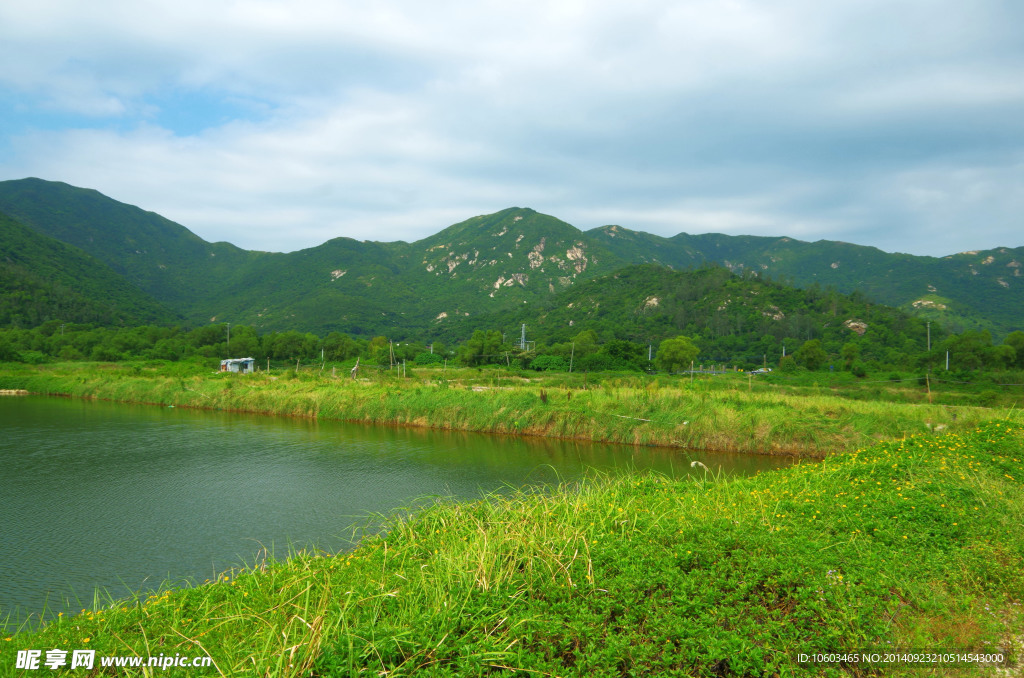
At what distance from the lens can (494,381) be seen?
30766mm

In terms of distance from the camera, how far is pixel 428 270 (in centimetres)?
15312

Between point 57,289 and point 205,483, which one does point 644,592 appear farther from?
point 57,289

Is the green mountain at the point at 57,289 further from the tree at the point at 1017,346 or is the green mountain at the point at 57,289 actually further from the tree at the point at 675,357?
the tree at the point at 1017,346

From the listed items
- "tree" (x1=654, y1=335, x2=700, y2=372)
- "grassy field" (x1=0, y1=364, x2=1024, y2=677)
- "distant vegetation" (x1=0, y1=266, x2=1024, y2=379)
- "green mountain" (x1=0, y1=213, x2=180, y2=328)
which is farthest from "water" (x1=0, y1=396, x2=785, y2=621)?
"green mountain" (x1=0, y1=213, x2=180, y2=328)

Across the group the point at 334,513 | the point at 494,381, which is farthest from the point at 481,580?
the point at 494,381

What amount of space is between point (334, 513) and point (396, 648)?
6.95 metres

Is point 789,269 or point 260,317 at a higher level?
point 789,269

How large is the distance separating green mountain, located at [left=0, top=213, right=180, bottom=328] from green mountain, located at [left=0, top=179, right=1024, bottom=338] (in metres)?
17.6

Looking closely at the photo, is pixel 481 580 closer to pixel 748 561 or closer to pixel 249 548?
pixel 748 561

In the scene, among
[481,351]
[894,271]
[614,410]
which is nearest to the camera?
[614,410]

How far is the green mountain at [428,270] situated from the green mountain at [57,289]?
17577 mm

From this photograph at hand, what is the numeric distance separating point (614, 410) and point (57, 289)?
297 ft

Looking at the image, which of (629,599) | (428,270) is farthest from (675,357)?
(428,270)

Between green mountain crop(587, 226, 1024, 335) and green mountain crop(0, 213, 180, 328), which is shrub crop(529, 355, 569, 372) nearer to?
green mountain crop(587, 226, 1024, 335)
